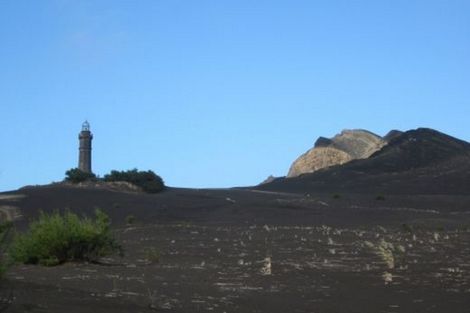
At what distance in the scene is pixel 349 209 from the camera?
57.9 m

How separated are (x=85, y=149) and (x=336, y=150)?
53995 mm

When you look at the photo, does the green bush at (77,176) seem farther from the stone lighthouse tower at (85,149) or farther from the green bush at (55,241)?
the green bush at (55,241)

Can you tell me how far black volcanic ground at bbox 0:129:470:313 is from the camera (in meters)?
15.2

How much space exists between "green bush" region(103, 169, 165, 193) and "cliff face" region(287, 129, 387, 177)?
58752 mm

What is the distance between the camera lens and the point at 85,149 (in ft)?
299

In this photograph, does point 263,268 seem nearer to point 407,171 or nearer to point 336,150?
point 407,171

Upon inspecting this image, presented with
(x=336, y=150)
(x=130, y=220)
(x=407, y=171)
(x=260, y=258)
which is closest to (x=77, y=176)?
(x=130, y=220)

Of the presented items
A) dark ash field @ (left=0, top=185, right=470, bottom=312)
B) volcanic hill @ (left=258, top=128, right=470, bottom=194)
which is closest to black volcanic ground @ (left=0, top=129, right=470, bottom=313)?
dark ash field @ (left=0, top=185, right=470, bottom=312)

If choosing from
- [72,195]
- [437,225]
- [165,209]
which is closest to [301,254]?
[437,225]

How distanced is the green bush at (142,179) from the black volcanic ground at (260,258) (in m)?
5.22

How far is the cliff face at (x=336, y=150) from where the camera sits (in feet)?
430

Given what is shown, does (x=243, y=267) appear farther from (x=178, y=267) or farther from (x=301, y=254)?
(x=301, y=254)

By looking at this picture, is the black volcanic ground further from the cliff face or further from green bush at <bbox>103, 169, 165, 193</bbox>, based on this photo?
the cliff face

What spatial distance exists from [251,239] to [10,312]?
24555 mm
